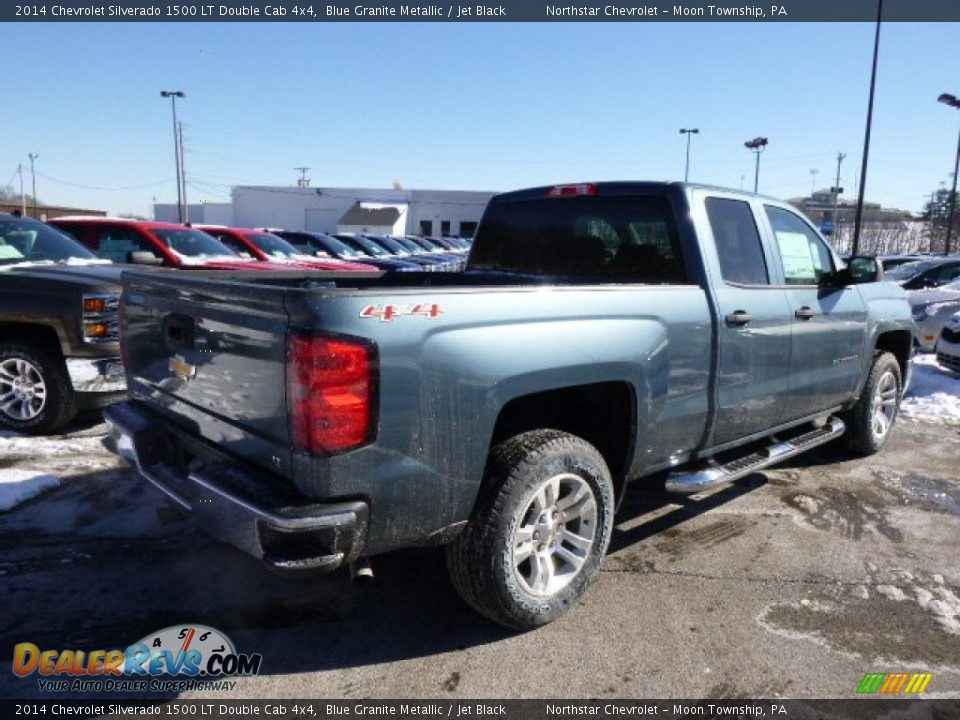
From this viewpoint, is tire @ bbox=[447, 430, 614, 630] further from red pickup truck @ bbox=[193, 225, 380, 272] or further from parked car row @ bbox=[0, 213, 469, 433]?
red pickup truck @ bbox=[193, 225, 380, 272]

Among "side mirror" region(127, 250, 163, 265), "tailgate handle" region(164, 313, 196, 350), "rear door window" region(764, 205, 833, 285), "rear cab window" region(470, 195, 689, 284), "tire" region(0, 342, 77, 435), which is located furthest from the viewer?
"side mirror" region(127, 250, 163, 265)

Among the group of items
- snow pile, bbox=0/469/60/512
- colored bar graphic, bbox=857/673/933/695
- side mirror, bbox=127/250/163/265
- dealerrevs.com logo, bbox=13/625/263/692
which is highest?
side mirror, bbox=127/250/163/265

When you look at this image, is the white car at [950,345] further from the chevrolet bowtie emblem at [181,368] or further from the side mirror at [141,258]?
the side mirror at [141,258]

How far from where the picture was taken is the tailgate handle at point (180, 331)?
2.83 m

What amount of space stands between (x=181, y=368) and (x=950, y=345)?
Result: 9.27 metres

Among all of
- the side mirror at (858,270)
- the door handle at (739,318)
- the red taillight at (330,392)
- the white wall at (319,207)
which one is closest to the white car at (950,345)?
the side mirror at (858,270)

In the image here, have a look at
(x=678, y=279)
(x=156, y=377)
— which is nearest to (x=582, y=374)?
(x=678, y=279)

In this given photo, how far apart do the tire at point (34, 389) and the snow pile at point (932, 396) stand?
8040mm

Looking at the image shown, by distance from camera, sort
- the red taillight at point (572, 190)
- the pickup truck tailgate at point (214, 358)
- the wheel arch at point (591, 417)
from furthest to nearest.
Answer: the red taillight at point (572, 190)
the wheel arch at point (591, 417)
the pickup truck tailgate at point (214, 358)

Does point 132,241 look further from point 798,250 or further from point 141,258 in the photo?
point 798,250

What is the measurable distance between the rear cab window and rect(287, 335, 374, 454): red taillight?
206cm

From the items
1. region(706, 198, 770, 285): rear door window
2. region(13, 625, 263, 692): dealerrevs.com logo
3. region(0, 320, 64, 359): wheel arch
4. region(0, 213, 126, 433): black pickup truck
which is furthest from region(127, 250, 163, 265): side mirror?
region(706, 198, 770, 285): rear door window

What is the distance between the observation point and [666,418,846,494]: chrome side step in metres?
3.49

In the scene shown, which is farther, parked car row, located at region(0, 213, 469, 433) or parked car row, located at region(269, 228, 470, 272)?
parked car row, located at region(269, 228, 470, 272)
